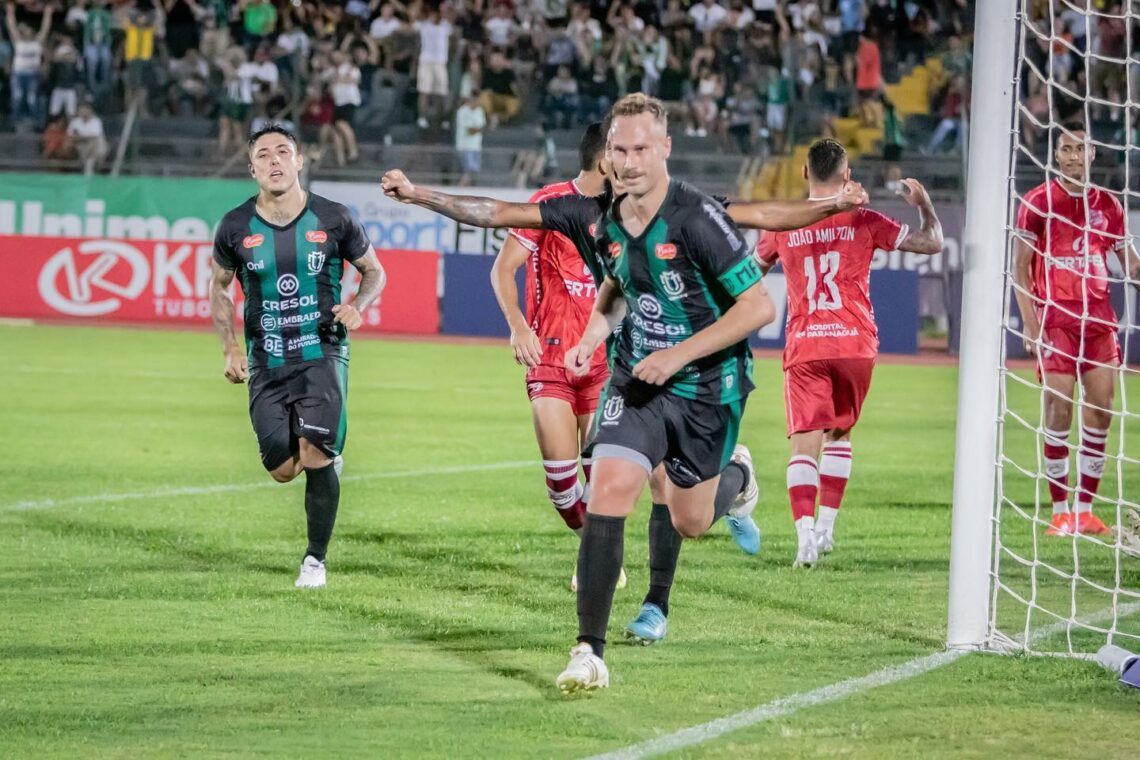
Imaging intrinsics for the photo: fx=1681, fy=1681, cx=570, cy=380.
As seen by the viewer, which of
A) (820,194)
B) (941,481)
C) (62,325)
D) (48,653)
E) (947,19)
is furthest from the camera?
(947,19)

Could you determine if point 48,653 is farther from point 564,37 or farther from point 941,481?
point 564,37

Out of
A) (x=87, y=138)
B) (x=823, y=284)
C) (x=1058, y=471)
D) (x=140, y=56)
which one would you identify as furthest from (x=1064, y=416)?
(x=140, y=56)

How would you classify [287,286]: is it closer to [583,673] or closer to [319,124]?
[583,673]

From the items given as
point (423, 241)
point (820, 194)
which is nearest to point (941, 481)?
point (820, 194)

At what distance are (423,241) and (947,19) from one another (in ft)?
32.2

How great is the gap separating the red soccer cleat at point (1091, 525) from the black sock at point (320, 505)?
14.0 feet

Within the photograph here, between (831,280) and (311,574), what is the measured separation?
10.1 ft

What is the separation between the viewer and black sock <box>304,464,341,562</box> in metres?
7.93

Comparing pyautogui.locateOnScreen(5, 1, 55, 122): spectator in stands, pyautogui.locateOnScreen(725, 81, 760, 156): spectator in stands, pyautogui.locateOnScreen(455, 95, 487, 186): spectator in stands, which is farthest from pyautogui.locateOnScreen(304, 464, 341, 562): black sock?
pyautogui.locateOnScreen(5, 1, 55, 122): spectator in stands

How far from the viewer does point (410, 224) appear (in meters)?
26.5

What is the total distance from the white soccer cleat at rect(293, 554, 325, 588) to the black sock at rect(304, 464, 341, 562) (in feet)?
0.16

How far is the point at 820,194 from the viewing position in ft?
27.4

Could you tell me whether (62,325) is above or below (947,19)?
below

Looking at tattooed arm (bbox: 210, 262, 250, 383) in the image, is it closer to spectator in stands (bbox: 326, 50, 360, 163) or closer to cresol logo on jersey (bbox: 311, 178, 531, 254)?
cresol logo on jersey (bbox: 311, 178, 531, 254)
